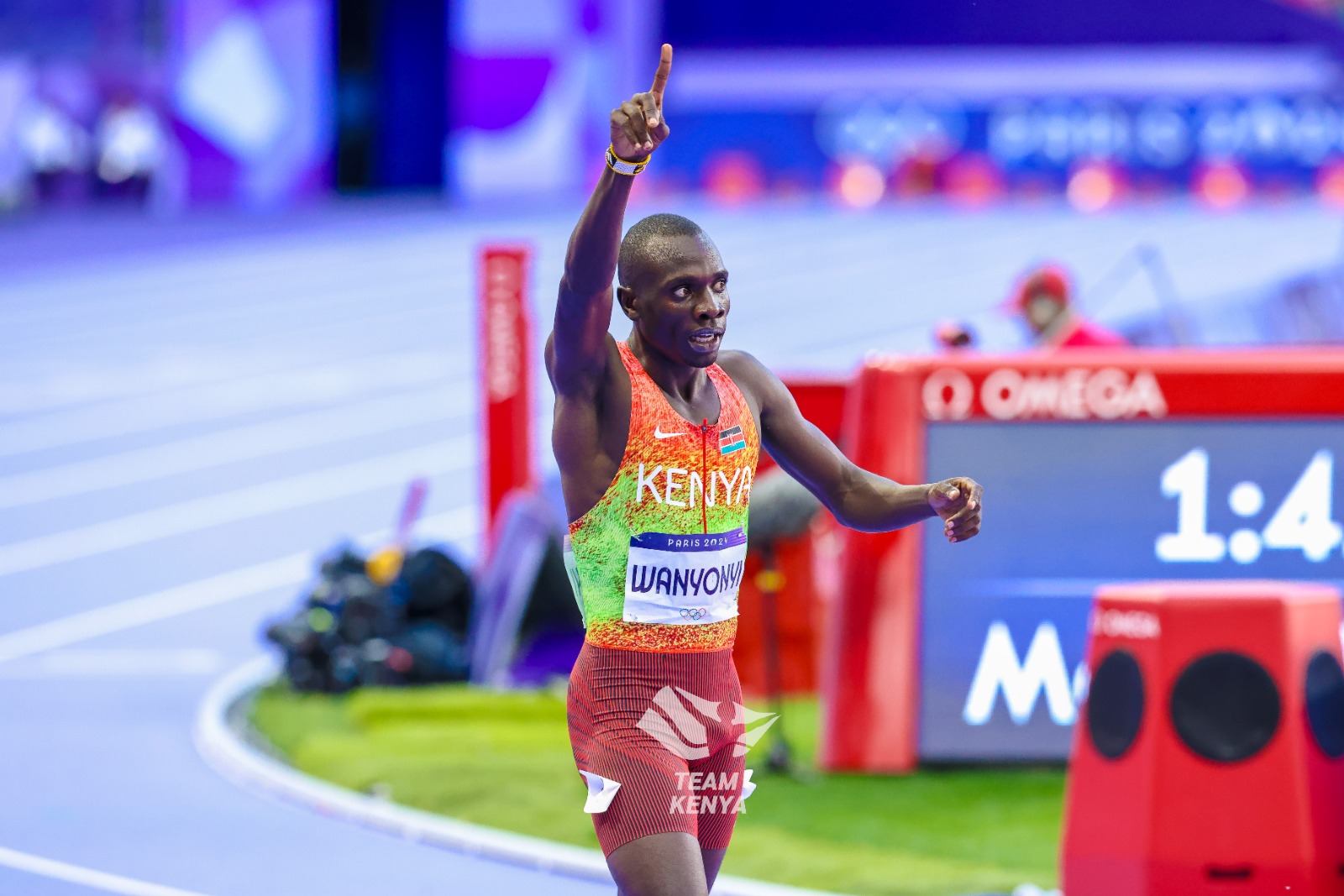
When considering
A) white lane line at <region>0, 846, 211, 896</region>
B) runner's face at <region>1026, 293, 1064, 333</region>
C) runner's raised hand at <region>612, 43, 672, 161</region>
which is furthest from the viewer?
runner's face at <region>1026, 293, 1064, 333</region>

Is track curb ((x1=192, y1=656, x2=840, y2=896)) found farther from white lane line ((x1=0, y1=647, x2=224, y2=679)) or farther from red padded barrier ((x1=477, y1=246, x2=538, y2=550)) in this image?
red padded barrier ((x1=477, y1=246, x2=538, y2=550))

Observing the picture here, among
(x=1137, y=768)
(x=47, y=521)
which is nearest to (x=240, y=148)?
(x=47, y=521)

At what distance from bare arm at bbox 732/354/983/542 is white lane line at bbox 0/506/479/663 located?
6.10 metres

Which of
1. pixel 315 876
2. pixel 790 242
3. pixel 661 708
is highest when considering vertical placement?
pixel 790 242

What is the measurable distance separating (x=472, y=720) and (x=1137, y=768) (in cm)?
336

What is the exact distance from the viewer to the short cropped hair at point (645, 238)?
9.58ft

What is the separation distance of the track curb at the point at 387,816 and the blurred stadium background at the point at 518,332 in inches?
3.4

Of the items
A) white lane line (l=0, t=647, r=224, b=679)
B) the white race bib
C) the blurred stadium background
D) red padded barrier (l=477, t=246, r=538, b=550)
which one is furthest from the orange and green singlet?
white lane line (l=0, t=647, r=224, b=679)

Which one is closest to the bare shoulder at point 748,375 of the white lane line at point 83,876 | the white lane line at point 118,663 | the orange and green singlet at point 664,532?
the orange and green singlet at point 664,532

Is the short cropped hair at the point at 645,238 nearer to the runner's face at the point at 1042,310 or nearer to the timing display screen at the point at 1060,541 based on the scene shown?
the timing display screen at the point at 1060,541

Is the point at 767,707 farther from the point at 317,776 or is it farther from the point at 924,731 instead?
the point at 317,776

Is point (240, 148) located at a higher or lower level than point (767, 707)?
higher

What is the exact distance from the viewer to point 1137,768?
4.11 meters

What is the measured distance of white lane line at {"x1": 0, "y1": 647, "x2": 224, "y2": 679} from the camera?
8164 millimetres
